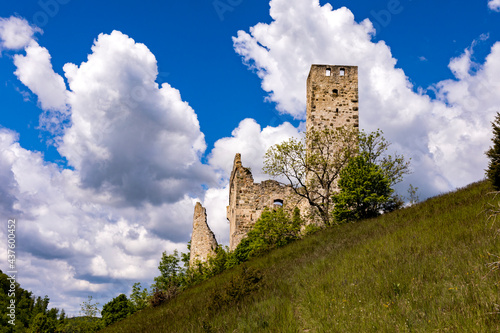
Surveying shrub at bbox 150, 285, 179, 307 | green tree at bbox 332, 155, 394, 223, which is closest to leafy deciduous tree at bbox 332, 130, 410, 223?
green tree at bbox 332, 155, 394, 223

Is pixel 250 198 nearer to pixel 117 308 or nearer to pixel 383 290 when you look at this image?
pixel 117 308

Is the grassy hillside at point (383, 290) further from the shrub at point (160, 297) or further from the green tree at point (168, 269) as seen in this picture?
the green tree at point (168, 269)

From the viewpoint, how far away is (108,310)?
2659cm

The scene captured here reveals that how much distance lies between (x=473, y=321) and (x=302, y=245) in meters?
10.8

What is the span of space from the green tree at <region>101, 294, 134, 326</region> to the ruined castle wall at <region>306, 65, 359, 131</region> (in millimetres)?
18147

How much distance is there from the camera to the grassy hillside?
4855mm

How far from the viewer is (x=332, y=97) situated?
2514 cm

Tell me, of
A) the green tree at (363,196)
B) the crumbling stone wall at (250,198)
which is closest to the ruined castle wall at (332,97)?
the crumbling stone wall at (250,198)

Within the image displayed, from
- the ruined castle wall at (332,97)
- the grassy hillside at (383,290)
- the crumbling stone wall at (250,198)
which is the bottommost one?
the grassy hillside at (383,290)

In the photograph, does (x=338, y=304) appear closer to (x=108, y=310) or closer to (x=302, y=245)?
(x=302, y=245)

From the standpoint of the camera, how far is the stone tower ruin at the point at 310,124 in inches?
980

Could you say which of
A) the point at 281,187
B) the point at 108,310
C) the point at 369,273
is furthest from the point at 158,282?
the point at 369,273

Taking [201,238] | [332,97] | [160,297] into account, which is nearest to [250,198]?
[201,238]

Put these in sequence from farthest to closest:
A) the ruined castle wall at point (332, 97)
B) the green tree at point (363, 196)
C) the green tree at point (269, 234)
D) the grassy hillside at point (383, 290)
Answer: the ruined castle wall at point (332, 97), the green tree at point (269, 234), the green tree at point (363, 196), the grassy hillside at point (383, 290)
